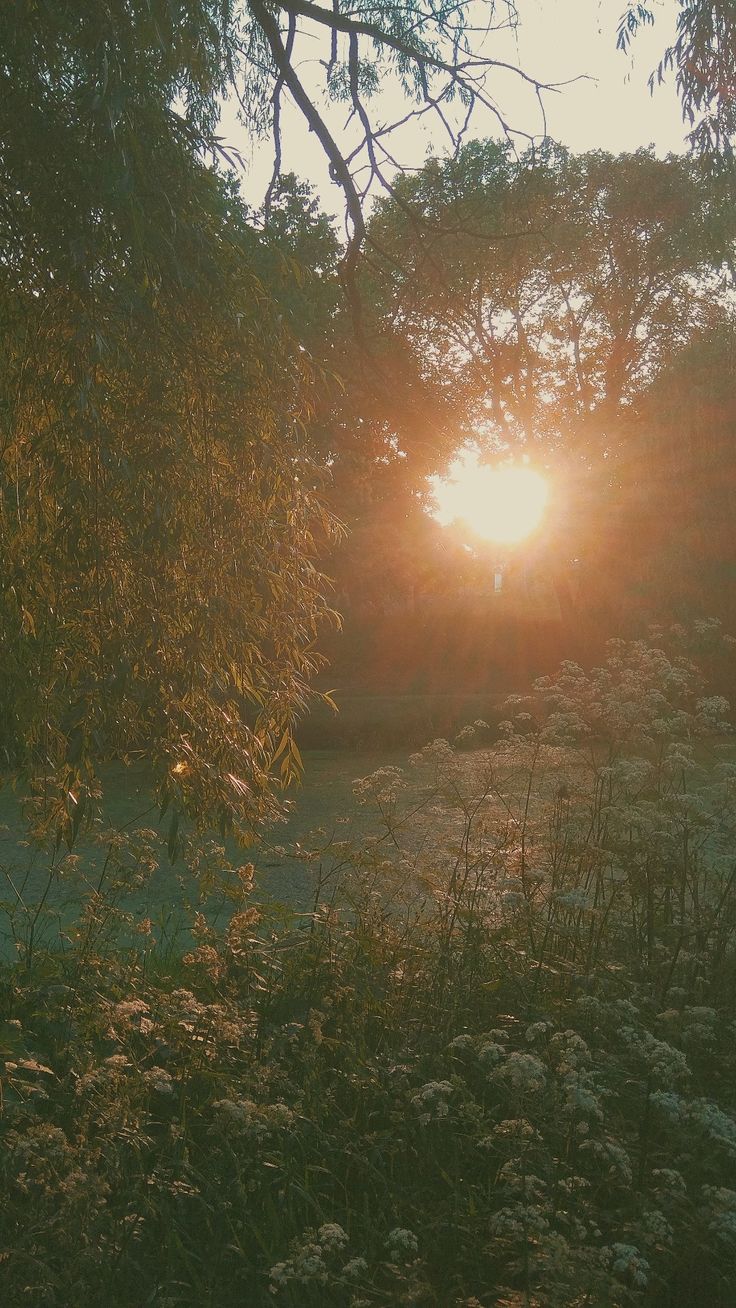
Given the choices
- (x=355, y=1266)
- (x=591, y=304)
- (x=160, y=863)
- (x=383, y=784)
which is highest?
(x=591, y=304)

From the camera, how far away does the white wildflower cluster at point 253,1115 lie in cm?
175

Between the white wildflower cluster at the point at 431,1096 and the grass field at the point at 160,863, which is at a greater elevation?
the white wildflower cluster at the point at 431,1096

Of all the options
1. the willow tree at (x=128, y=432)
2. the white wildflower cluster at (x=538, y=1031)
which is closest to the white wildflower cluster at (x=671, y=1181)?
the white wildflower cluster at (x=538, y=1031)

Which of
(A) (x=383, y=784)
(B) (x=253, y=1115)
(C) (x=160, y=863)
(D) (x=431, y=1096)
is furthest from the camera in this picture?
(C) (x=160, y=863)

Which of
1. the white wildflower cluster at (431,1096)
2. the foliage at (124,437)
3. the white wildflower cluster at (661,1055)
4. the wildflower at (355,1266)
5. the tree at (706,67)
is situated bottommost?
the wildflower at (355,1266)

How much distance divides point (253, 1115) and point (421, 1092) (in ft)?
0.87

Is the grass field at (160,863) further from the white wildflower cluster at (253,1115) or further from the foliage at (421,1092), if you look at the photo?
the white wildflower cluster at (253,1115)

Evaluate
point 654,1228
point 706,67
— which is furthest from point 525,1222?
point 706,67

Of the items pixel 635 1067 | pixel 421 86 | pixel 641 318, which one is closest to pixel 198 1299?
pixel 635 1067

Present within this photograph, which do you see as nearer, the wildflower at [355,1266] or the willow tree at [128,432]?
the wildflower at [355,1266]

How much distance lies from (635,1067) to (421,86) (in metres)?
3.17

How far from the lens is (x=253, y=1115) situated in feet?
6.13

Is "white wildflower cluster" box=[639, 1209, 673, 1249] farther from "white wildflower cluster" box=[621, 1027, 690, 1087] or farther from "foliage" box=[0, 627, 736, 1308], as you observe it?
"white wildflower cluster" box=[621, 1027, 690, 1087]

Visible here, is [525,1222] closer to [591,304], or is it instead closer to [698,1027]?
[698,1027]
